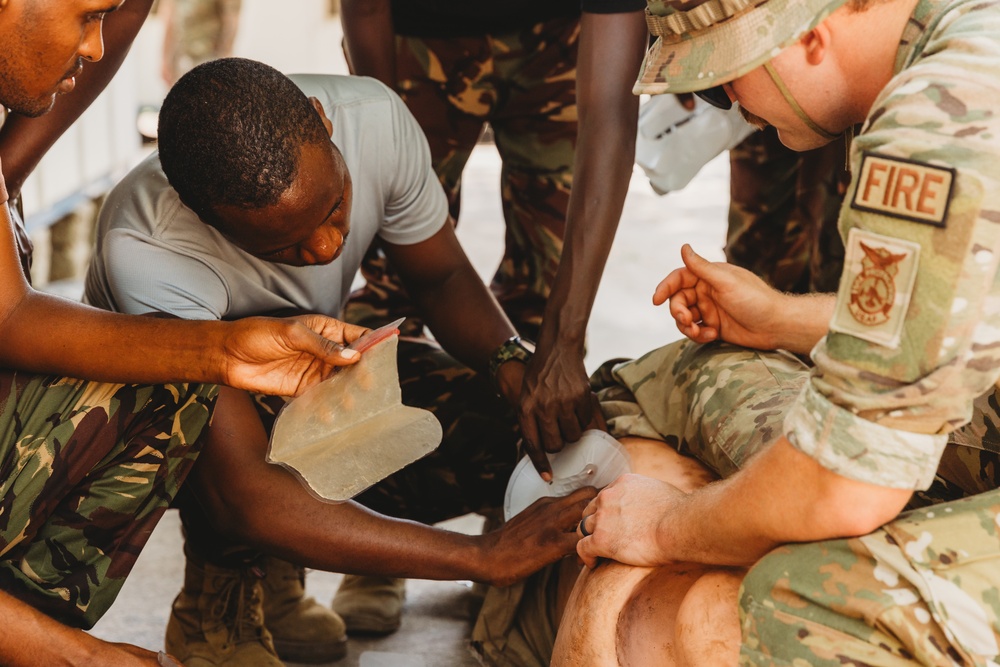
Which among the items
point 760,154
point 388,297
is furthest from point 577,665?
point 760,154

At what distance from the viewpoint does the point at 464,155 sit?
10.5 ft

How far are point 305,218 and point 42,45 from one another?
50cm

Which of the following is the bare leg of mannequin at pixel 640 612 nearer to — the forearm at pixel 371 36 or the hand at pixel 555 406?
the hand at pixel 555 406

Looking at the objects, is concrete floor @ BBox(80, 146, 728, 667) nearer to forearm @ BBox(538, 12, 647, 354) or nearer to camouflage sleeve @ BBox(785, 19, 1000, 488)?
forearm @ BBox(538, 12, 647, 354)

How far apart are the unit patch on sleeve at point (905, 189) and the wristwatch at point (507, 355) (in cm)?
114

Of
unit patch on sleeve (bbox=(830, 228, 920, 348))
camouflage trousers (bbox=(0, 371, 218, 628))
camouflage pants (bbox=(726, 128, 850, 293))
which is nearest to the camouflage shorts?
unit patch on sleeve (bbox=(830, 228, 920, 348))

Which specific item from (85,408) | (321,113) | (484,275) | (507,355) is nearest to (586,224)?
(507,355)

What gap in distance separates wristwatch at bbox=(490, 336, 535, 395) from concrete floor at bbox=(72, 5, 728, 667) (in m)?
0.60

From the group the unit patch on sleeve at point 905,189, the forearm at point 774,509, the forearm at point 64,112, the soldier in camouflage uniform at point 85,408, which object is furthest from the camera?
the forearm at point 64,112

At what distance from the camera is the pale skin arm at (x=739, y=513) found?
4.36 ft

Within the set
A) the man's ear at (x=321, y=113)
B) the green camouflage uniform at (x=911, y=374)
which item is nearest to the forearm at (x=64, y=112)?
the man's ear at (x=321, y=113)

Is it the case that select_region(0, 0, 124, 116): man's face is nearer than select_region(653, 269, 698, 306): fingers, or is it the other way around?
select_region(0, 0, 124, 116): man's face

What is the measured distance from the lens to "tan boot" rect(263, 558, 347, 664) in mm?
2400

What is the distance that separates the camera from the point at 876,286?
Result: 49.1 inches
